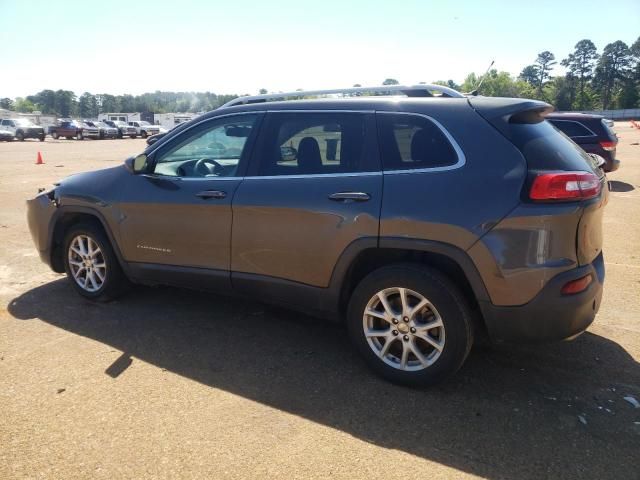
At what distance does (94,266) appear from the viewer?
4.67 m

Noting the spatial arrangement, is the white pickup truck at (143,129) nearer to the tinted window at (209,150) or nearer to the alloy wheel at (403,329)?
the tinted window at (209,150)

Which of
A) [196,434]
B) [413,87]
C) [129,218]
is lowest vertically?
[196,434]

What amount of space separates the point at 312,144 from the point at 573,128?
33.8 feet

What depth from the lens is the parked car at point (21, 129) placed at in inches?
1542

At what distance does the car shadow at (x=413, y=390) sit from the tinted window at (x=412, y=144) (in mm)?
1409

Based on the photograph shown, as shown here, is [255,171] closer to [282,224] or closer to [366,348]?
[282,224]

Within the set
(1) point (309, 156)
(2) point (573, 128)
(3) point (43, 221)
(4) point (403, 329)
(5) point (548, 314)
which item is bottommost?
(4) point (403, 329)

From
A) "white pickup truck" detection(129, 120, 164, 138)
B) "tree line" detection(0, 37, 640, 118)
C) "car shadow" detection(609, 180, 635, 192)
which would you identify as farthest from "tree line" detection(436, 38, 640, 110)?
"car shadow" detection(609, 180, 635, 192)

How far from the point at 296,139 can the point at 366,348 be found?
60.7 inches

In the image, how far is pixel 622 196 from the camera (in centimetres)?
1066

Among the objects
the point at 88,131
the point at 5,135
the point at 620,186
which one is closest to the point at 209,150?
the point at 620,186

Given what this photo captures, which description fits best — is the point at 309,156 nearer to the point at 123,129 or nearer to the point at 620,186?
the point at 620,186

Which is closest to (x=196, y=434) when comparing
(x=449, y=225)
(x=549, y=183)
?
(x=449, y=225)

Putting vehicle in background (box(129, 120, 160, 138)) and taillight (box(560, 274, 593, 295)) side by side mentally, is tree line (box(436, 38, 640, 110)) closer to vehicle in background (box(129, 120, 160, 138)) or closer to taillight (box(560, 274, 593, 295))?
vehicle in background (box(129, 120, 160, 138))
